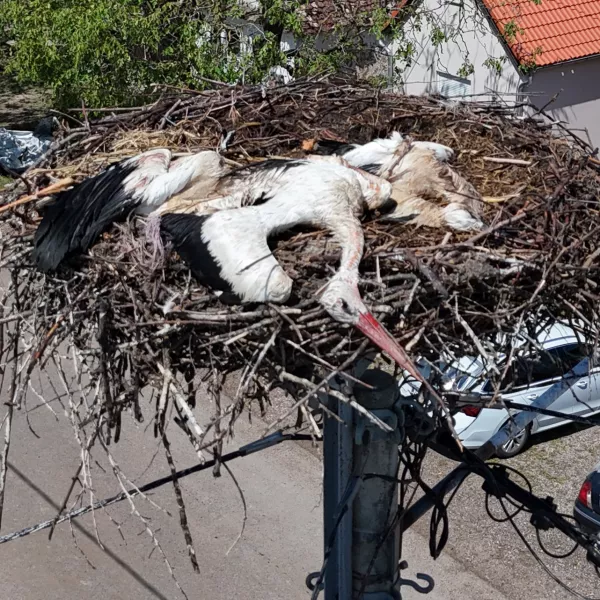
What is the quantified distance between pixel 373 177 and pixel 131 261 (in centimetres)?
121

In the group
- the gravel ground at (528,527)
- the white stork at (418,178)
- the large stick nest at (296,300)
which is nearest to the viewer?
the large stick nest at (296,300)

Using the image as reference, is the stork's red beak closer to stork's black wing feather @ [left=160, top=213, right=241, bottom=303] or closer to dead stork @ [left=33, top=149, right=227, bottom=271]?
stork's black wing feather @ [left=160, top=213, right=241, bottom=303]

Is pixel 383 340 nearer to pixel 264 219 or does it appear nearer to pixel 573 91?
pixel 264 219

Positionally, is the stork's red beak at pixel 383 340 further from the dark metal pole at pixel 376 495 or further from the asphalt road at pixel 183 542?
the asphalt road at pixel 183 542

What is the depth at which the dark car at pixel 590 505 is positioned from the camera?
7414 millimetres

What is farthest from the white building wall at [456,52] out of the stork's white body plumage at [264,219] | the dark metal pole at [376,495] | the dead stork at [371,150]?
the dark metal pole at [376,495]

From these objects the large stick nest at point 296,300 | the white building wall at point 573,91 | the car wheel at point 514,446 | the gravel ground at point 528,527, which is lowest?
the gravel ground at point 528,527

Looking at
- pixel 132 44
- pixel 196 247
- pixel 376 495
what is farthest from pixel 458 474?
pixel 132 44

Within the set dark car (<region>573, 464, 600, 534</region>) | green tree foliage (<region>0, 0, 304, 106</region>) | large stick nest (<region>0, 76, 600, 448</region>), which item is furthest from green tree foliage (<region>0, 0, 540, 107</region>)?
large stick nest (<region>0, 76, 600, 448</region>)

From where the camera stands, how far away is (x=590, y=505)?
750 cm

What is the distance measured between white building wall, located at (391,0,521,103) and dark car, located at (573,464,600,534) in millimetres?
5792

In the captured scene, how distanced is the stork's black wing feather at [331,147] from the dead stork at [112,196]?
0.64 m

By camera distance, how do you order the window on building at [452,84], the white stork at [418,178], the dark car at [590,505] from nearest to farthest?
the white stork at [418,178] → the dark car at [590,505] → the window on building at [452,84]

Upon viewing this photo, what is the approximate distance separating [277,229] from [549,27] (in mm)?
9911
